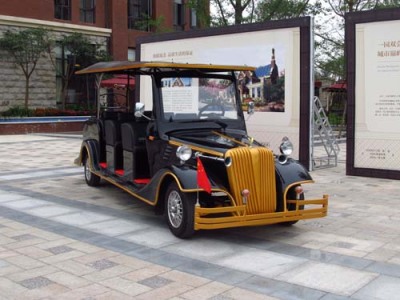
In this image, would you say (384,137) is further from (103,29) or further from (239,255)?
(103,29)

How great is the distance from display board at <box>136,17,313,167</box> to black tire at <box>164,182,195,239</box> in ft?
15.6

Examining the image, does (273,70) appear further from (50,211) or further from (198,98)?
(50,211)

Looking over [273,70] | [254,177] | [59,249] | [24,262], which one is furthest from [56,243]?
[273,70]

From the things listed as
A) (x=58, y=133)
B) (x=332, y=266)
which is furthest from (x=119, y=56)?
(x=332, y=266)

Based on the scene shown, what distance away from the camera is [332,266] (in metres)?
5.09

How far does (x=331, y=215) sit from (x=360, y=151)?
3.68 m

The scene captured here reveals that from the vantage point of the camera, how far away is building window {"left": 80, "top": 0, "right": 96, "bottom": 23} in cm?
2962

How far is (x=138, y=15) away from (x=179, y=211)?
2817cm

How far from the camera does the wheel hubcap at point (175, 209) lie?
598 centimetres

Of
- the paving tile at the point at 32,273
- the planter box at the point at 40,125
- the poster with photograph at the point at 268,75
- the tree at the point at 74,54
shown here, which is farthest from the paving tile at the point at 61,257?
the tree at the point at 74,54

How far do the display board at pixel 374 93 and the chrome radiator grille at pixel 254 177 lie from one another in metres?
5.00

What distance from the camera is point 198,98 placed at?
7254 millimetres

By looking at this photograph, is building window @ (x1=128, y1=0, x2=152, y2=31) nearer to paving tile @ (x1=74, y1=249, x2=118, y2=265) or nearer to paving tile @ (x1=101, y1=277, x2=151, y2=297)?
paving tile @ (x1=74, y1=249, x2=118, y2=265)

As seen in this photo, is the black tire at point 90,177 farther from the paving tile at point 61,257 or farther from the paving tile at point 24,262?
the paving tile at point 24,262
